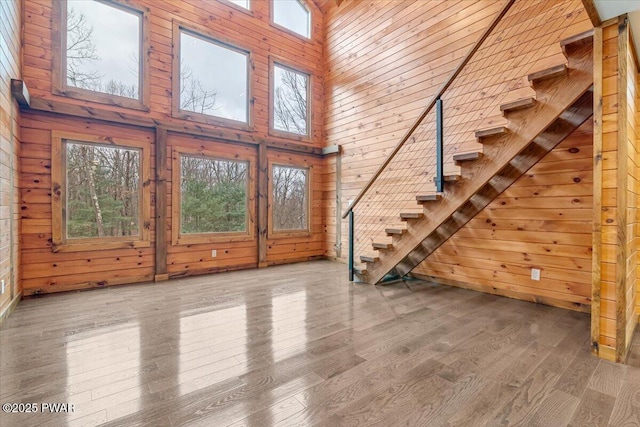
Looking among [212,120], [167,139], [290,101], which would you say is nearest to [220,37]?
[212,120]

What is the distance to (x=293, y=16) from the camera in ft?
20.1

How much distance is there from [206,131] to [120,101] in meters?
1.16

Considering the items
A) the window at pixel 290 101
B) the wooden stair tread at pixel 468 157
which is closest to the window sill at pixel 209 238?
the window at pixel 290 101

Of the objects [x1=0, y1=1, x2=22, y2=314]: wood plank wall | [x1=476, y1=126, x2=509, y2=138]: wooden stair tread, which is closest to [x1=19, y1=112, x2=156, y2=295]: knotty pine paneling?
[x1=0, y1=1, x2=22, y2=314]: wood plank wall

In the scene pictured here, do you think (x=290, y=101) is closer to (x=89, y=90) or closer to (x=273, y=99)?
(x=273, y=99)

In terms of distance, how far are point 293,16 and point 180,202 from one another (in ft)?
14.1

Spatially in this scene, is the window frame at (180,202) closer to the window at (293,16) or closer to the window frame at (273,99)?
the window frame at (273,99)

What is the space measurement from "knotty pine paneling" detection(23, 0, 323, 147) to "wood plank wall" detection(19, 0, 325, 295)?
0.5 inches

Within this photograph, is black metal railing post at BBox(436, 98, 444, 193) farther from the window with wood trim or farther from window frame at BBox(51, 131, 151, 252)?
window frame at BBox(51, 131, 151, 252)

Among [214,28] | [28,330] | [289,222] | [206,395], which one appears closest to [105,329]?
[28,330]

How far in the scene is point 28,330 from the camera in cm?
265

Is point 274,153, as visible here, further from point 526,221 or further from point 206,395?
point 206,395

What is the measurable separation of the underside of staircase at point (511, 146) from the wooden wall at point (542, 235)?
0.24 meters

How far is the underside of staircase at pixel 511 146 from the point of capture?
8.27 ft
